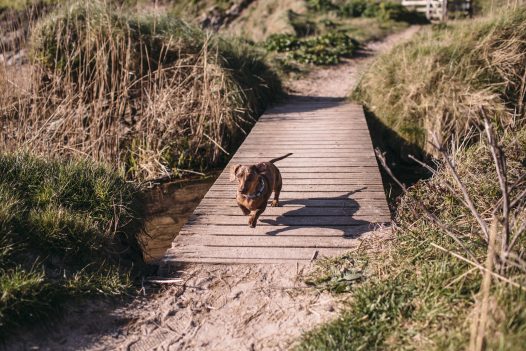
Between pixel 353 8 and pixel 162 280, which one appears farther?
pixel 353 8

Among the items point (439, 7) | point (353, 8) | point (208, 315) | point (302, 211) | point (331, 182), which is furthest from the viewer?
point (439, 7)

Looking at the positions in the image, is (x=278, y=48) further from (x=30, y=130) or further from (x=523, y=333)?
(x=523, y=333)

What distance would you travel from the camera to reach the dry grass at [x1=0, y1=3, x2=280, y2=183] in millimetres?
6973

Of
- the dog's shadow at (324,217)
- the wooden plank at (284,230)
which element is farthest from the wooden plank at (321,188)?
the wooden plank at (284,230)

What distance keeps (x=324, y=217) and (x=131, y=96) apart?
4449 mm

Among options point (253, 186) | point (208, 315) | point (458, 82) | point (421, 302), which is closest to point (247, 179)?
point (253, 186)

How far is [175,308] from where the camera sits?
3.50 metres

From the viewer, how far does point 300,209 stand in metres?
4.71

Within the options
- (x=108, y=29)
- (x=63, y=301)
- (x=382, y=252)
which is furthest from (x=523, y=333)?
(x=108, y=29)

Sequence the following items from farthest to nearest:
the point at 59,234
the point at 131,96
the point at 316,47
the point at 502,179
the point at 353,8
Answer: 1. the point at 353,8
2. the point at 316,47
3. the point at 131,96
4. the point at 59,234
5. the point at 502,179

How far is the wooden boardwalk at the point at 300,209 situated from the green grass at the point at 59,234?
47 cm

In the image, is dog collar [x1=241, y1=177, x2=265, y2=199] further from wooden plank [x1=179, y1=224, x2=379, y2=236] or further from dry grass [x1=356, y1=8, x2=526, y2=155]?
dry grass [x1=356, y1=8, x2=526, y2=155]

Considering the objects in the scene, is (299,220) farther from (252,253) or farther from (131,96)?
(131,96)

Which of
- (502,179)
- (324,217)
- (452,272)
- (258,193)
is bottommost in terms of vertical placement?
(324,217)
